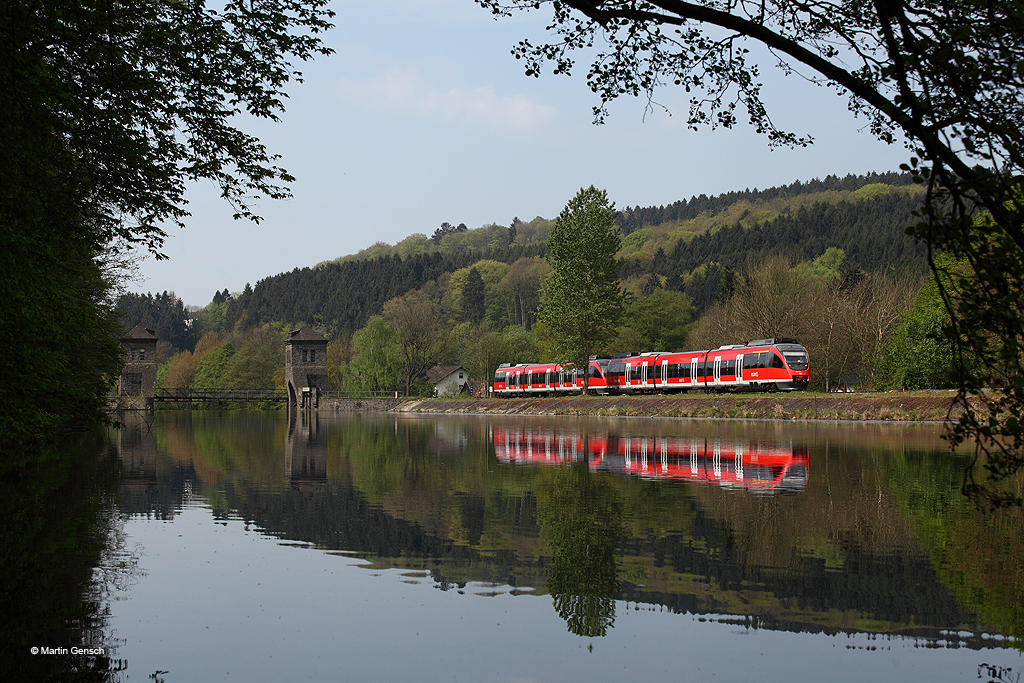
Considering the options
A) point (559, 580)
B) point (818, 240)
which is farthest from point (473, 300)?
point (559, 580)

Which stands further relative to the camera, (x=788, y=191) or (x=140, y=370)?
(x=788, y=191)

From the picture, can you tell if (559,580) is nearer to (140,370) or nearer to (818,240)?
(140,370)

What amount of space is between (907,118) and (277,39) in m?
9.12

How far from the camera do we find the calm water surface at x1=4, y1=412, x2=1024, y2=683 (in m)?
7.02

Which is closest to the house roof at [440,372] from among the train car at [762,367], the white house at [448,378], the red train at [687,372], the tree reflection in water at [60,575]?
the white house at [448,378]

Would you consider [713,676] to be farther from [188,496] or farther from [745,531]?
[188,496]

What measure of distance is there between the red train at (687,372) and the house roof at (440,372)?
136 feet

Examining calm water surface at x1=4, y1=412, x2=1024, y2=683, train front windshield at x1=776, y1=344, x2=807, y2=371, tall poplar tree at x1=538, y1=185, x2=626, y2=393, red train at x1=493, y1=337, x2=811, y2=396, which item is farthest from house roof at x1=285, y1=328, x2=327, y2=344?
calm water surface at x1=4, y1=412, x2=1024, y2=683

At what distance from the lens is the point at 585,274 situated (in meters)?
66.4

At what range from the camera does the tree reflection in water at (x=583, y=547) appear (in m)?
8.34

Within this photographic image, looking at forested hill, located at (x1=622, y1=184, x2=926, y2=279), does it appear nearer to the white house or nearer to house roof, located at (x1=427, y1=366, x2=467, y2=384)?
the white house

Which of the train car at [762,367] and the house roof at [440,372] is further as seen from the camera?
the house roof at [440,372]

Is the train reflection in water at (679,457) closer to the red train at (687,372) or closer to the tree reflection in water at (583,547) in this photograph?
the tree reflection in water at (583,547)

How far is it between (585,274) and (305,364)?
41947mm
